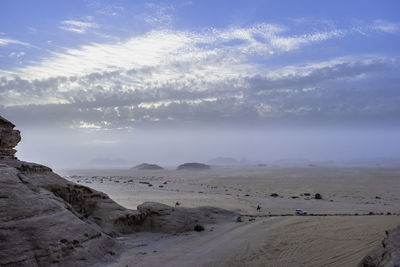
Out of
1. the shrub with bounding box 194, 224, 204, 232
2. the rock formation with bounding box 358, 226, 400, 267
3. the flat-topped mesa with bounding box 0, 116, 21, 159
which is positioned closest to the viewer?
the rock formation with bounding box 358, 226, 400, 267

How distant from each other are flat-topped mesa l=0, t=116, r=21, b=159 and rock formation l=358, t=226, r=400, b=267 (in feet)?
57.4

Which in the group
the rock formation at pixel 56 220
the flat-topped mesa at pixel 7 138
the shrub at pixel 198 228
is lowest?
the shrub at pixel 198 228

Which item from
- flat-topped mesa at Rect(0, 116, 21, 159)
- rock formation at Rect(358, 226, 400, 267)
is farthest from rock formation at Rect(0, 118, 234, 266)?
rock formation at Rect(358, 226, 400, 267)

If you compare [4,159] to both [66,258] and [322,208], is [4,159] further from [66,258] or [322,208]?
[322,208]

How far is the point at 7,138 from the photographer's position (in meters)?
17.8

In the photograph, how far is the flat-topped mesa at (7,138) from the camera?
17688 millimetres

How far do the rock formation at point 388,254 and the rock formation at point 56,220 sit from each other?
32.5ft

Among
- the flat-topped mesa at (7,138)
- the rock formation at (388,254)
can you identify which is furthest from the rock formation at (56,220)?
the rock formation at (388,254)

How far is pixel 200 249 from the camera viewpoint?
53.4 ft

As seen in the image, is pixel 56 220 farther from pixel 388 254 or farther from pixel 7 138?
pixel 388 254

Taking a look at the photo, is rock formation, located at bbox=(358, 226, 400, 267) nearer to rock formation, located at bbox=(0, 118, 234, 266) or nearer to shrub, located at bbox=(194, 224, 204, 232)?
rock formation, located at bbox=(0, 118, 234, 266)

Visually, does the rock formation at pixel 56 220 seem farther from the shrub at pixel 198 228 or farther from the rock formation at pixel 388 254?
the rock formation at pixel 388 254

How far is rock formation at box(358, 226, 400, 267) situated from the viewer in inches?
319

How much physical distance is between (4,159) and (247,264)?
44.2 ft
